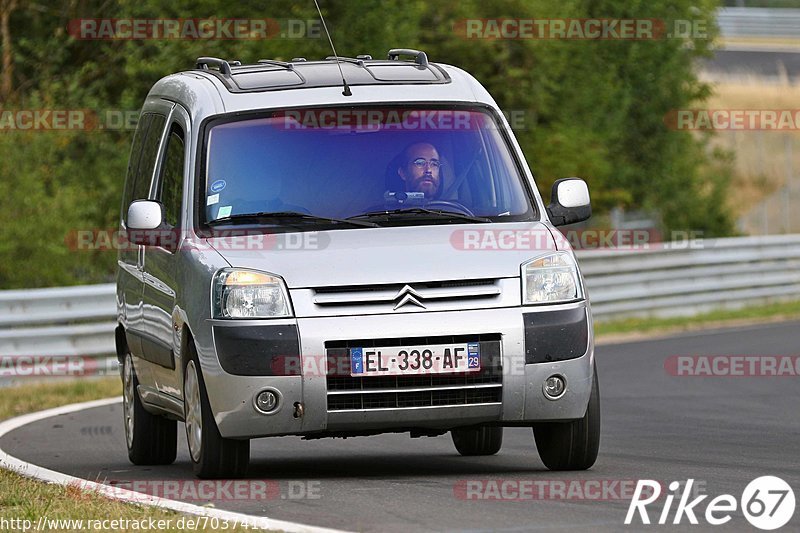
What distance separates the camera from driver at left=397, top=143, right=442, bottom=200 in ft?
30.6

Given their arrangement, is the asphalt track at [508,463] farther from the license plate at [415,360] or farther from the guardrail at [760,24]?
the guardrail at [760,24]

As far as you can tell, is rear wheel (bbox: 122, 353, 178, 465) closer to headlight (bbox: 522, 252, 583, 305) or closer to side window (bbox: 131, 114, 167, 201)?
side window (bbox: 131, 114, 167, 201)

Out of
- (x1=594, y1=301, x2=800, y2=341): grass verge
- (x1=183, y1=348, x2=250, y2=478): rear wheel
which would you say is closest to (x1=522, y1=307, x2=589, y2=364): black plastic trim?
(x1=183, y1=348, x2=250, y2=478): rear wheel

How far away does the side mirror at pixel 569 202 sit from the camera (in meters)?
9.48

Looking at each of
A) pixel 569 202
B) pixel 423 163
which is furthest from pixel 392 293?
pixel 569 202

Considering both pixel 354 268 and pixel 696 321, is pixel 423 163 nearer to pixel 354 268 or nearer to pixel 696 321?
pixel 354 268

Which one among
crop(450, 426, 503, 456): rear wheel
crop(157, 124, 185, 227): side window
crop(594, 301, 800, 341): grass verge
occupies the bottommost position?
crop(594, 301, 800, 341): grass verge

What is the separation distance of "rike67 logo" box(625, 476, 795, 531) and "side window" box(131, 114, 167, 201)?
382cm

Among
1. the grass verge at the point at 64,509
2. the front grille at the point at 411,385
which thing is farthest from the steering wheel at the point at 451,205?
the grass verge at the point at 64,509

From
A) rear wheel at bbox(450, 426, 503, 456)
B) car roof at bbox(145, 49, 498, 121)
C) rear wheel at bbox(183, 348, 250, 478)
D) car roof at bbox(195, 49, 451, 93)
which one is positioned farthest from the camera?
rear wheel at bbox(450, 426, 503, 456)

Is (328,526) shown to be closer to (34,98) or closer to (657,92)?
(34,98)

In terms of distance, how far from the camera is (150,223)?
9406 mm

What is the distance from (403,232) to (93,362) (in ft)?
32.7

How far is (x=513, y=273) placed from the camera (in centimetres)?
864
